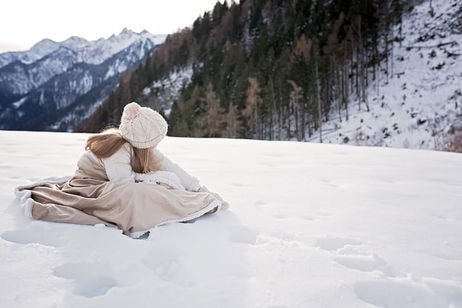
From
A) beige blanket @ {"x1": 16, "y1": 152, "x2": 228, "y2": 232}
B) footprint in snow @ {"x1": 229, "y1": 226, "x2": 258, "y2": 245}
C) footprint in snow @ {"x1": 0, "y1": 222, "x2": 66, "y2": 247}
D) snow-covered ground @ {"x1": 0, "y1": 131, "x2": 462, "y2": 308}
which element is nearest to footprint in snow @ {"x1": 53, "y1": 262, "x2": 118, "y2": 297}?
snow-covered ground @ {"x1": 0, "y1": 131, "x2": 462, "y2": 308}

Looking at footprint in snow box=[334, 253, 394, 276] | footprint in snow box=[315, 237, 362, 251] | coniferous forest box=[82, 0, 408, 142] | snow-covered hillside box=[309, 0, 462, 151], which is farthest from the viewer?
coniferous forest box=[82, 0, 408, 142]

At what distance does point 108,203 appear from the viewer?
2213 millimetres

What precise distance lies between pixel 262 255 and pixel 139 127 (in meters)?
1.33

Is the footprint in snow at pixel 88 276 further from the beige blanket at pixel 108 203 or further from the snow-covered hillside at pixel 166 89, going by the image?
the snow-covered hillside at pixel 166 89

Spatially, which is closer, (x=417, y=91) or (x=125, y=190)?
(x=125, y=190)

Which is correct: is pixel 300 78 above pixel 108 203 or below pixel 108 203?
above

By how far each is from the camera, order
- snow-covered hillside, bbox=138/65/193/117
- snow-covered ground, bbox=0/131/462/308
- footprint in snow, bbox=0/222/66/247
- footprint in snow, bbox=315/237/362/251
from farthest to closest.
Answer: snow-covered hillside, bbox=138/65/193/117 < footprint in snow, bbox=315/237/362/251 < footprint in snow, bbox=0/222/66/247 < snow-covered ground, bbox=0/131/462/308

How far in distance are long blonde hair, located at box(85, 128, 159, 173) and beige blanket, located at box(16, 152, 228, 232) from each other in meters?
0.12

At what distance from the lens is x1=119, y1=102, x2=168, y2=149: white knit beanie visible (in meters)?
2.39

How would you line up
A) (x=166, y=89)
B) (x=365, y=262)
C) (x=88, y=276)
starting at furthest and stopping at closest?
(x=166, y=89) → (x=365, y=262) → (x=88, y=276)

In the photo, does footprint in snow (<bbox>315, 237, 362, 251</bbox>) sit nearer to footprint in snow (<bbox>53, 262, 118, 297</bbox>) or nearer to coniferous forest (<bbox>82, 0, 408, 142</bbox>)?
footprint in snow (<bbox>53, 262, 118, 297</bbox>)

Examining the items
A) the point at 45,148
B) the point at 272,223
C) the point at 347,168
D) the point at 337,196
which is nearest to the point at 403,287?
the point at 272,223

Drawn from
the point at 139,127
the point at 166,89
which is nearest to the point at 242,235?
the point at 139,127

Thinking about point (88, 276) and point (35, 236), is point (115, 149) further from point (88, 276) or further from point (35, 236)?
point (88, 276)
